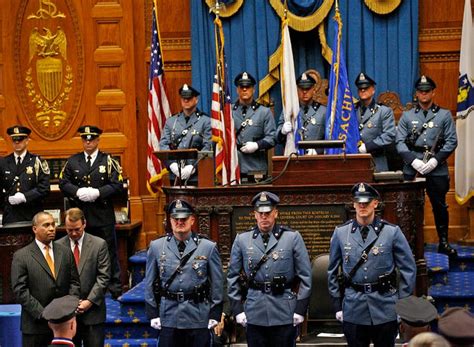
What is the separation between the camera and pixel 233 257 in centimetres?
802

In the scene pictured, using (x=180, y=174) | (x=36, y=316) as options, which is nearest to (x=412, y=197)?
(x=180, y=174)

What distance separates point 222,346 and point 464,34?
5.05 metres

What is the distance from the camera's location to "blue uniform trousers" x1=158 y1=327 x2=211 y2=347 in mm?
7941

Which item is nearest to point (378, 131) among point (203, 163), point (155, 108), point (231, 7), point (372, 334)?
point (203, 163)

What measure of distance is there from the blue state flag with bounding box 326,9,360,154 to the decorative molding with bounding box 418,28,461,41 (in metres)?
1.38

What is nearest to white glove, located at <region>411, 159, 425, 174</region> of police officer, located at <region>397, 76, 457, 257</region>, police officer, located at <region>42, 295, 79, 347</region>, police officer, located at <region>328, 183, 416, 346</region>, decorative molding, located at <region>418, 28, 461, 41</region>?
police officer, located at <region>397, 76, 457, 257</region>

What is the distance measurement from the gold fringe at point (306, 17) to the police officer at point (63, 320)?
256 inches

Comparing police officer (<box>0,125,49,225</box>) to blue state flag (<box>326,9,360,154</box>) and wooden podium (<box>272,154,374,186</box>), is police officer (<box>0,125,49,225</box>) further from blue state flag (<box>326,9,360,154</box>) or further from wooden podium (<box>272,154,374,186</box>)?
blue state flag (<box>326,9,360,154</box>)

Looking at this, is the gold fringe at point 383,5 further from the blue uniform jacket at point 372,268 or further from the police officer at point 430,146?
the blue uniform jacket at point 372,268

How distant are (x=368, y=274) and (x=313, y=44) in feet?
16.6

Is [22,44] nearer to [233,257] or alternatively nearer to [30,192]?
[30,192]

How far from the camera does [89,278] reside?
8406 mm

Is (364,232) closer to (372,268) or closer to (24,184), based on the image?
(372,268)

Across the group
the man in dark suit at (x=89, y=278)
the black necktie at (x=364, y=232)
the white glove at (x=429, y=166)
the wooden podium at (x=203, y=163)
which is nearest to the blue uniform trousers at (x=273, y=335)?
the black necktie at (x=364, y=232)
